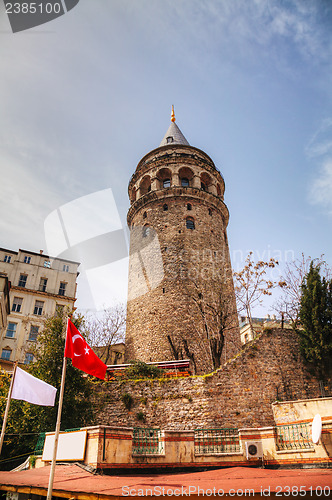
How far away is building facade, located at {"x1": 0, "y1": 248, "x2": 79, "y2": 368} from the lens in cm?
2730

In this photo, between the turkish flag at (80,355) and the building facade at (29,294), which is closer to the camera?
the turkish flag at (80,355)

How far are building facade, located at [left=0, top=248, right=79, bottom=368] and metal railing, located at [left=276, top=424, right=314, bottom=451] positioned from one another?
2133 centimetres

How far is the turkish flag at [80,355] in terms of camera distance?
837 centimetres

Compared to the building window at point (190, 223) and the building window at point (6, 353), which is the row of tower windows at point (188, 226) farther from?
the building window at point (6, 353)

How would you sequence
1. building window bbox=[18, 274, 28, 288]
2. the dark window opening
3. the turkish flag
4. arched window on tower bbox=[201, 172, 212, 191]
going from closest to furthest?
the turkish flag
the dark window opening
arched window on tower bbox=[201, 172, 212, 191]
building window bbox=[18, 274, 28, 288]

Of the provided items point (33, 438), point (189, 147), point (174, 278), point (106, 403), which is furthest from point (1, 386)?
point (189, 147)

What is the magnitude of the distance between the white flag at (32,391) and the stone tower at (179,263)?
1059cm

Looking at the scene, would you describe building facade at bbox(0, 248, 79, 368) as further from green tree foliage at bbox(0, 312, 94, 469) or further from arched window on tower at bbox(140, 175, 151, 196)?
green tree foliage at bbox(0, 312, 94, 469)

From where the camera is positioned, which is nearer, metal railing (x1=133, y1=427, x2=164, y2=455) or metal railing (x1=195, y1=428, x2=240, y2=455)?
metal railing (x1=133, y1=427, x2=164, y2=455)

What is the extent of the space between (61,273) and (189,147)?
1677 centimetres

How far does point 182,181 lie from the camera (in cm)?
2919

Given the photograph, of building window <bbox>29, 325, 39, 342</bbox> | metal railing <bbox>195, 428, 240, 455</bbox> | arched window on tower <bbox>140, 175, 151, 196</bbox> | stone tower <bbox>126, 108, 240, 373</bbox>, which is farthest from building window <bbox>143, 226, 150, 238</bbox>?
metal railing <bbox>195, 428, 240, 455</bbox>

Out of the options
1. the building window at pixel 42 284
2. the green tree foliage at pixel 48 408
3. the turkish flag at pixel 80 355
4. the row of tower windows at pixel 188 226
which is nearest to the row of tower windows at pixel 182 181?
the row of tower windows at pixel 188 226

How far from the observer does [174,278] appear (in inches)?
936
